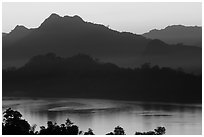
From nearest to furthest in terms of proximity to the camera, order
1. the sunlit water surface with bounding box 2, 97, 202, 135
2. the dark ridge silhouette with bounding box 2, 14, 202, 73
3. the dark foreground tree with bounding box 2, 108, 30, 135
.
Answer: the dark foreground tree with bounding box 2, 108, 30, 135
the sunlit water surface with bounding box 2, 97, 202, 135
the dark ridge silhouette with bounding box 2, 14, 202, 73

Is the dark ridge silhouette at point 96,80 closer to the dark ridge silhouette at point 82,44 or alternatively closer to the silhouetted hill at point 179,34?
the dark ridge silhouette at point 82,44

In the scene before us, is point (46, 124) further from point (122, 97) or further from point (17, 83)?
point (122, 97)

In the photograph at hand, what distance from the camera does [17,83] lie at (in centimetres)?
387

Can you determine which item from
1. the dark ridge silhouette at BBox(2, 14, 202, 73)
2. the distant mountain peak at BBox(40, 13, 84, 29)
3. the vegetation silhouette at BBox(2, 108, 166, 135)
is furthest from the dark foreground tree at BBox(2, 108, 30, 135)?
the distant mountain peak at BBox(40, 13, 84, 29)

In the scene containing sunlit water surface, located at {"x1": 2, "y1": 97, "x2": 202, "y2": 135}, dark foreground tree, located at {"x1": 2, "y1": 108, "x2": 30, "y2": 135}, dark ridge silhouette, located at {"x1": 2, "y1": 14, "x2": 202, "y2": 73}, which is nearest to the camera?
dark foreground tree, located at {"x1": 2, "y1": 108, "x2": 30, "y2": 135}

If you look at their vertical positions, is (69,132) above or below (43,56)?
below

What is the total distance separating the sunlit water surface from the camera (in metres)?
3.75

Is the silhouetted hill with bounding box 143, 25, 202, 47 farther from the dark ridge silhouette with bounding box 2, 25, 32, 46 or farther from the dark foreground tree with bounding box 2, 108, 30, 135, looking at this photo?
the dark foreground tree with bounding box 2, 108, 30, 135

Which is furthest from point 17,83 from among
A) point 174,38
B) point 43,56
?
point 174,38

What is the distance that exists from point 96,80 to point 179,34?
0.80 m

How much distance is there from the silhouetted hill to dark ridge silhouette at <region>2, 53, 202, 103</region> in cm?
25

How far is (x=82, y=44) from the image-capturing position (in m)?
3.89

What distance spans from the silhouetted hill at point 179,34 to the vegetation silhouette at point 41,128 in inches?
29.8

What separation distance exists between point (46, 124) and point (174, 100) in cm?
109
